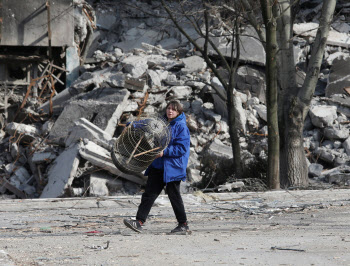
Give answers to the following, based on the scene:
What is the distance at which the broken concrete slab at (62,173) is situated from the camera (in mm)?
12055

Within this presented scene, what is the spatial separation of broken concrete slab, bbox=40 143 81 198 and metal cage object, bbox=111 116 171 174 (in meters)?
5.77

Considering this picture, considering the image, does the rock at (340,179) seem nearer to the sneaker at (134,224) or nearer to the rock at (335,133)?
the rock at (335,133)

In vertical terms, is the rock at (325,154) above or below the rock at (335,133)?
below

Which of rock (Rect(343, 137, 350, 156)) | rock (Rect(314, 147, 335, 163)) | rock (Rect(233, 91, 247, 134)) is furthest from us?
rock (Rect(233, 91, 247, 134))

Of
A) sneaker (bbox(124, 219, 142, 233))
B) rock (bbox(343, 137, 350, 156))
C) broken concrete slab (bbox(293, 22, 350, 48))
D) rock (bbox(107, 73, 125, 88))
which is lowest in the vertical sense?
Answer: sneaker (bbox(124, 219, 142, 233))

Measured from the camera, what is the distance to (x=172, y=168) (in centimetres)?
591

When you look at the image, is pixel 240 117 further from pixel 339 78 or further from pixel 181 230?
pixel 181 230

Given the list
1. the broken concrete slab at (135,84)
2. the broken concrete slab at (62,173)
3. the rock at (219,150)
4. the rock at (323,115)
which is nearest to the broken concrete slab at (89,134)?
the broken concrete slab at (62,173)

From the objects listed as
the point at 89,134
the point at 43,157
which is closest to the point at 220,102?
the point at 89,134

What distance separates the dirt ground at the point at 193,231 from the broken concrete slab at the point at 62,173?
10.7 feet

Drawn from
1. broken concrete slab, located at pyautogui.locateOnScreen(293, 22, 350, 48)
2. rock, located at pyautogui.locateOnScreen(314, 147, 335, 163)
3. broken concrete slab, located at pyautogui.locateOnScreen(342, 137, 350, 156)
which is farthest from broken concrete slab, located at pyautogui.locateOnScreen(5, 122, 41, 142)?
broken concrete slab, located at pyautogui.locateOnScreen(293, 22, 350, 48)

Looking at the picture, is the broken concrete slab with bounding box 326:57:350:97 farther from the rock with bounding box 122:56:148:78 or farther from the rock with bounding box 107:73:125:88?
the rock with bounding box 107:73:125:88

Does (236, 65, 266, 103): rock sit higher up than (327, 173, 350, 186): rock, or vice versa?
(236, 65, 266, 103): rock

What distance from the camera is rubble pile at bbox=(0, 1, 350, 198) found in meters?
12.3
